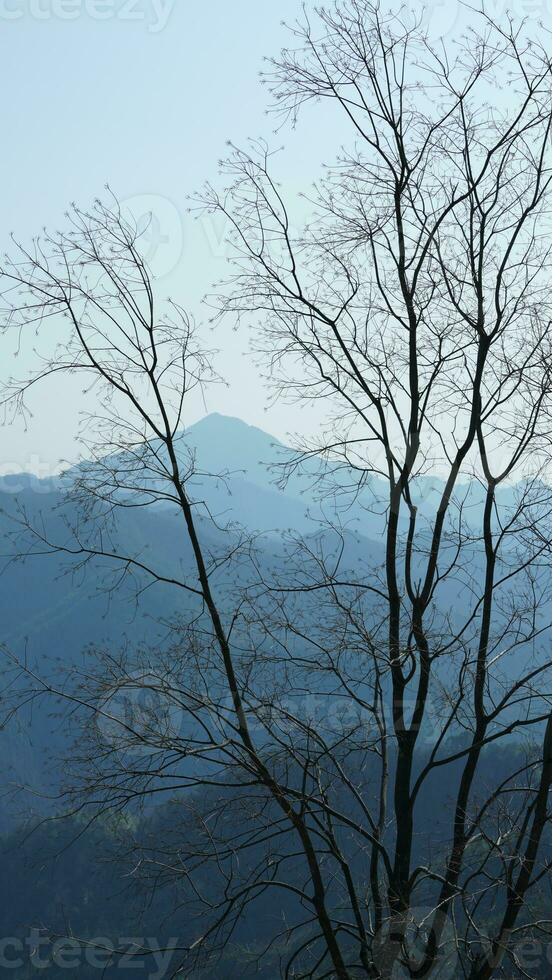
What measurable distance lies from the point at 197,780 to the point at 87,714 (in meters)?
0.75

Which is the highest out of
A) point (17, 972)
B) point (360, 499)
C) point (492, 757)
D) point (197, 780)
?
point (360, 499)

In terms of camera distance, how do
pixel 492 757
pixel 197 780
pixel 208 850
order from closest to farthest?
pixel 197 780 → pixel 208 850 → pixel 492 757

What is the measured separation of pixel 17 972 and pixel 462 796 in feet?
193

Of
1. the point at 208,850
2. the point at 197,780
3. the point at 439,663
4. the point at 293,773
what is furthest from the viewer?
the point at 293,773

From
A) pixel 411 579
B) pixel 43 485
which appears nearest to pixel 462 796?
pixel 411 579

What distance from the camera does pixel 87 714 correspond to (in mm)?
5668

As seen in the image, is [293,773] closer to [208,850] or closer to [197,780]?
[208,850]

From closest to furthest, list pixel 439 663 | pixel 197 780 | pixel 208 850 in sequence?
pixel 197 780
pixel 208 850
pixel 439 663

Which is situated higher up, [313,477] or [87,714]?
[313,477]

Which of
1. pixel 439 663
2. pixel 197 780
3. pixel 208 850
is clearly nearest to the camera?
pixel 197 780

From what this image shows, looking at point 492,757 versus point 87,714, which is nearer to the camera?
point 87,714

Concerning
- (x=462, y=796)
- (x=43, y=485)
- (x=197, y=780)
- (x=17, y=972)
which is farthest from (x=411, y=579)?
(x=17, y=972)

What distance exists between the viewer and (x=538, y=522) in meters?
6.47

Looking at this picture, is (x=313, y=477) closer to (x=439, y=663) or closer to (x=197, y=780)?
(x=439, y=663)
